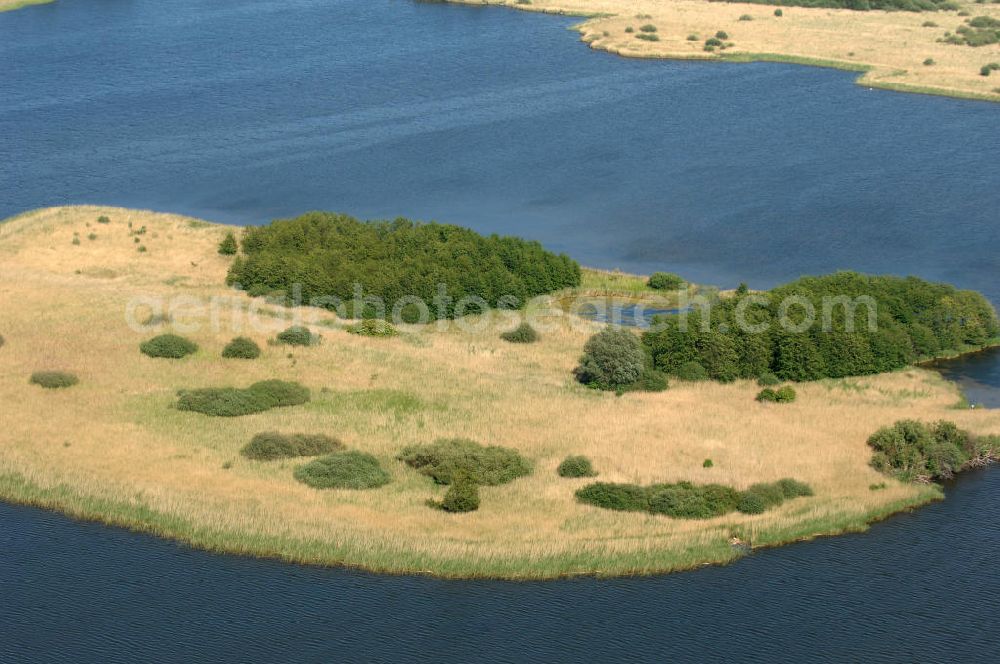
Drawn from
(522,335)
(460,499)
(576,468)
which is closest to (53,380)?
(460,499)

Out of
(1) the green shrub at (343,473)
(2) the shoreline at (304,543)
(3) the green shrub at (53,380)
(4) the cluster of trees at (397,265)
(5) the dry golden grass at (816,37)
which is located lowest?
(2) the shoreline at (304,543)

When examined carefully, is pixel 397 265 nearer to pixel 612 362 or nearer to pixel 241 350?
pixel 241 350

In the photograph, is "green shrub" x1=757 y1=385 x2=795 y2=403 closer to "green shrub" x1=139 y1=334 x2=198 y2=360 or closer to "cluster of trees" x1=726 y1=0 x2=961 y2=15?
"green shrub" x1=139 y1=334 x2=198 y2=360

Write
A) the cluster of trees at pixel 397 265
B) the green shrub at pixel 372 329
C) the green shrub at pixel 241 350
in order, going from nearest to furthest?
the green shrub at pixel 241 350 < the green shrub at pixel 372 329 < the cluster of trees at pixel 397 265

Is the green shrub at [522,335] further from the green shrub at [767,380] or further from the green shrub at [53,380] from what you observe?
the green shrub at [53,380]

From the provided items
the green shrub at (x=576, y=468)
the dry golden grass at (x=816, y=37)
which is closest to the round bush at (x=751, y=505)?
the green shrub at (x=576, y=468)

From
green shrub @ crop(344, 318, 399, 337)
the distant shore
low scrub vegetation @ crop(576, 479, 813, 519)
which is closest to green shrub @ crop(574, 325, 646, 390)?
low scrub vegetation @ crop(576, 479, 813, 519)
